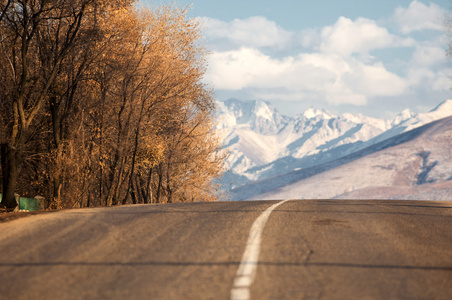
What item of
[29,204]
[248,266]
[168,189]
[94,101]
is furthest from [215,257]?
[168,189]

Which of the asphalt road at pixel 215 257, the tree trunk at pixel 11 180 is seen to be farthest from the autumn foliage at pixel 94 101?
the asphalt road at pixel 215 257

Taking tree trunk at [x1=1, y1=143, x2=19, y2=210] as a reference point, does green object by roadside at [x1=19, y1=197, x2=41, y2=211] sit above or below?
below

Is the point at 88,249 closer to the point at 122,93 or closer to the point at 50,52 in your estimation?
the point at 50,52

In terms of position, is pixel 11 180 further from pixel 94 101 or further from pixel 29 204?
pixel 94 101

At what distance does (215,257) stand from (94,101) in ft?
63.1

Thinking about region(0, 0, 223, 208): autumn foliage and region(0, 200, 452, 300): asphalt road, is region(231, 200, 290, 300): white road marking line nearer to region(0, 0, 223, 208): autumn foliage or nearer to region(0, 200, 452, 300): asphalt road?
region(0, 200, 452, 300): asphalt road

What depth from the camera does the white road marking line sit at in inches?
204

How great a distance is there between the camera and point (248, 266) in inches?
246

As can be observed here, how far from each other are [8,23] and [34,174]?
725 cm

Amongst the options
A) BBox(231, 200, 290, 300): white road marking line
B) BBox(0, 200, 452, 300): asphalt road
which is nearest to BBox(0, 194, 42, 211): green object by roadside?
BBox(0, 200, 452, 300): asphalt road

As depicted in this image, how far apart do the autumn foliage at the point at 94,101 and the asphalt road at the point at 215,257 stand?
781 centimetres

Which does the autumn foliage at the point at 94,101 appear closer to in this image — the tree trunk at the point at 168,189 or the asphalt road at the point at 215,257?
the tree trunk at the point at 168,189

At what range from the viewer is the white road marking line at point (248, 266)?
17.0 ft

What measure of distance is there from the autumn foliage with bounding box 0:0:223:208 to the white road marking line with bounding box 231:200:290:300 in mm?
9365
